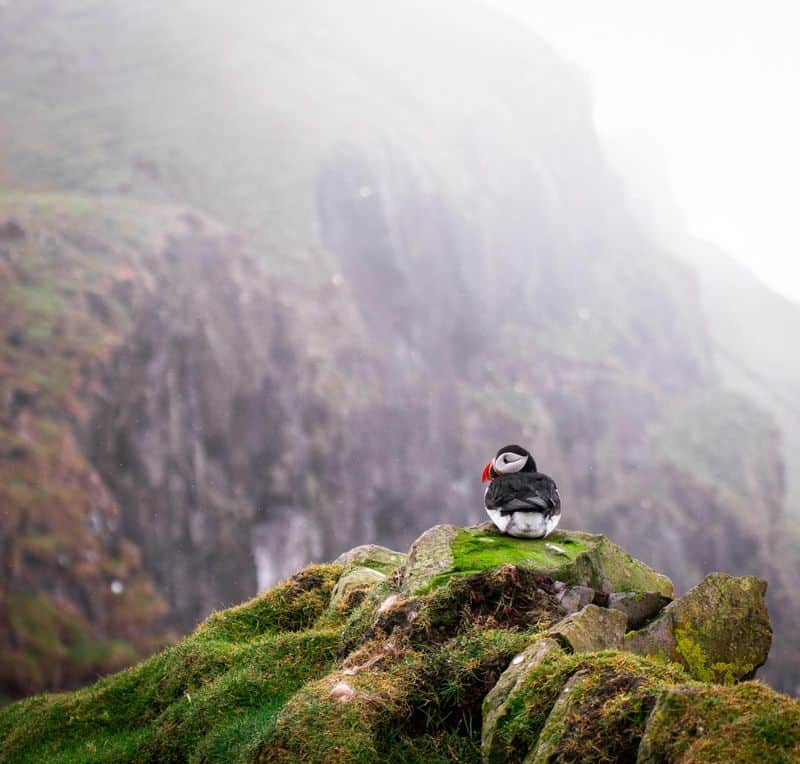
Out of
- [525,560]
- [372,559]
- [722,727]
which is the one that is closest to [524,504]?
[525,560]

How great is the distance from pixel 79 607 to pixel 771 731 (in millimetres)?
25473

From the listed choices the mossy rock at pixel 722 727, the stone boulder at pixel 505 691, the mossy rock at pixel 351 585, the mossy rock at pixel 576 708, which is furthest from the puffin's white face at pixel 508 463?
the mossy rock at pixel 722 727

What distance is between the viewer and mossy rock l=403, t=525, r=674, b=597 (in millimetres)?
8211

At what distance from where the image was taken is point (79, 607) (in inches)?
991

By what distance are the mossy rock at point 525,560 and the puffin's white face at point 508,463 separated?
913 millimetres

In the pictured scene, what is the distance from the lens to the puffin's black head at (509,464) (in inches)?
402

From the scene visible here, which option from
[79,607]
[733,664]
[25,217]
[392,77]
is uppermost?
[392,77]

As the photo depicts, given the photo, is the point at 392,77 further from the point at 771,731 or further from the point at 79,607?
the point at 771,731

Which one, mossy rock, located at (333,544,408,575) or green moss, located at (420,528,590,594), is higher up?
green moss, located at (420,528,590,594)

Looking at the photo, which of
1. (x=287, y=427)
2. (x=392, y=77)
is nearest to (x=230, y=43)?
(x=392, y=77)

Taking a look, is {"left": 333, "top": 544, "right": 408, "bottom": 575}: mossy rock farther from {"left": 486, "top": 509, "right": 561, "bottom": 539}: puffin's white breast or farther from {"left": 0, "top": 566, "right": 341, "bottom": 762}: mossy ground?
{"left": 486, "top": 509, "right": 561, "bottom": 539}: puffin's white breast

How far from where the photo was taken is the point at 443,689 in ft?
20.3

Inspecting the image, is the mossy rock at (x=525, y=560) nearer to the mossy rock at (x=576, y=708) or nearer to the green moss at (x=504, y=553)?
the green moss at (x=504, y=553)

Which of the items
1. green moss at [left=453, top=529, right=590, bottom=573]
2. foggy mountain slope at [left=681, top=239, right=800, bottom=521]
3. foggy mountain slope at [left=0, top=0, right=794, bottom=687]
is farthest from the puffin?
foggy mountain slope at [left=681, top=239, right=800, bottom=521]
